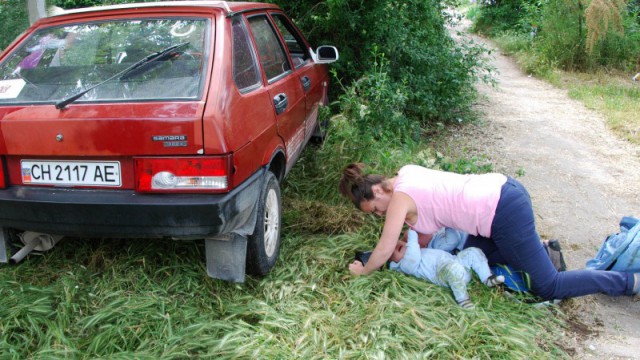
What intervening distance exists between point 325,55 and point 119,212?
2.85m

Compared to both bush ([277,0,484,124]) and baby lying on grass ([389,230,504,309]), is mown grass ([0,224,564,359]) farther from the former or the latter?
bush ([277,0,484,124])

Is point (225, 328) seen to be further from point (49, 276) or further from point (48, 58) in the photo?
point (48, 58)

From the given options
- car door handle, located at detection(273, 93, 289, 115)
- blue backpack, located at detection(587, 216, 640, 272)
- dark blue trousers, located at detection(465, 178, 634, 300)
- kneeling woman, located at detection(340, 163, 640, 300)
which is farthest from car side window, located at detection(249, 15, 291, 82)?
blue backpack, located at detection(587, 216, 640, 272)

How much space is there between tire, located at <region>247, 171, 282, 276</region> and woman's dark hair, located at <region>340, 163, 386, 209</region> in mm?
478

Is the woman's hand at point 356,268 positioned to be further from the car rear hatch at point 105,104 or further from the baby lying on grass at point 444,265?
the car rear hatch at point 105,104

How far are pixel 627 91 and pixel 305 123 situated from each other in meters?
7.36

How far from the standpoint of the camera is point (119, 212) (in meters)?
2.55

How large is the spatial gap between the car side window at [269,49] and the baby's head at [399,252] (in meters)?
1.44

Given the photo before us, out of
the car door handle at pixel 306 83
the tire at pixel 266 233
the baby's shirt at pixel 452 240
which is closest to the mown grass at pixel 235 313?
the tire at pixel 266 233

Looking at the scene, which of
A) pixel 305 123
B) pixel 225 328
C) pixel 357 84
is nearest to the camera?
pixel 225 328

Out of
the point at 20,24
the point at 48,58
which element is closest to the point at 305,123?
the point at 48,58

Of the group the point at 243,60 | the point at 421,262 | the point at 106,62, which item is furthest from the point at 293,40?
the point at 421,262

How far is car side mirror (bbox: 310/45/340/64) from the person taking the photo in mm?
4774

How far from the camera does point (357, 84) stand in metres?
5.07
